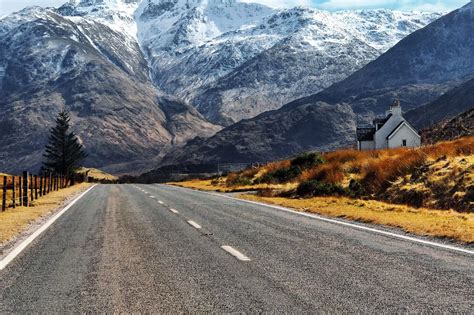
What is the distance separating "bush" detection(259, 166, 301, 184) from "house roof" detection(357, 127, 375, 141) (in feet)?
102

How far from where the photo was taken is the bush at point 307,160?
1491 inches

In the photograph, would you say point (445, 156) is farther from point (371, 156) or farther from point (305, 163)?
→ point (305, 163)

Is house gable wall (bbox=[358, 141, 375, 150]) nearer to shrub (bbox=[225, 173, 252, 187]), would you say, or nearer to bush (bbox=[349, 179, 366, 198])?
shrub (bbox=[225, 173, 252, 187])

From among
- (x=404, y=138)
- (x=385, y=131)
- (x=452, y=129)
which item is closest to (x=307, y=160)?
(x=404, y=138)

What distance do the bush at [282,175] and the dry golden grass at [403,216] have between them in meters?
13.7

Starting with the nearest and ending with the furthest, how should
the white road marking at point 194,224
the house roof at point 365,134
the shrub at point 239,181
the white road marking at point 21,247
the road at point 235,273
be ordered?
the road at point 235,273 → the white road marking at point 21,247 → the white road marking at point 194,224 → the shrub at point 239,181 → the house roof at point 365,134

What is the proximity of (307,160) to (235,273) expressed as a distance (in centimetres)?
3095

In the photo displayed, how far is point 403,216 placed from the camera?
664 inches

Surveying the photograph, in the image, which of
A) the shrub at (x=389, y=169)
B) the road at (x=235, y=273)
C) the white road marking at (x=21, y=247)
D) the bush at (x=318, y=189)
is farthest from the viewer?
the bush at (x=318, y=189)

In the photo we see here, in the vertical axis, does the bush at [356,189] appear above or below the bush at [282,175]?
below

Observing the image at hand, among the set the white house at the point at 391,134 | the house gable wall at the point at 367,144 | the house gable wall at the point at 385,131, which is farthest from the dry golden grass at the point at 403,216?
the house gable wall at the point at 367,144

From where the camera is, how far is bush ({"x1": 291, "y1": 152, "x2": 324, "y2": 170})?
3788cm

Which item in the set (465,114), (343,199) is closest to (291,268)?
(343,199)

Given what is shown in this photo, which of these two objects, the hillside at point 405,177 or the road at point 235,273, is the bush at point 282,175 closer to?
the hillside at point 405,177
